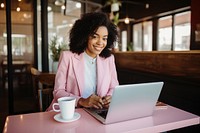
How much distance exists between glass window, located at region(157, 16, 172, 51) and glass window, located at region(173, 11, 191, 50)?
259 mm

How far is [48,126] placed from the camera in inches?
34.8

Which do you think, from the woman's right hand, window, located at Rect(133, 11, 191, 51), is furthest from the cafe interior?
window, located at Rect(133, 11, 191, 51)

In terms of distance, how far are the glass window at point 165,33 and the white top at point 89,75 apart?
235 inches

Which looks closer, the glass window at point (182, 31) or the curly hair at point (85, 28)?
the curly hair at point (85, 28)

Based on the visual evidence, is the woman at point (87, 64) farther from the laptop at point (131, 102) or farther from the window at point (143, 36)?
the window at point (143, 36)

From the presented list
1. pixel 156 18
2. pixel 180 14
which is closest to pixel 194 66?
pixel 180 14

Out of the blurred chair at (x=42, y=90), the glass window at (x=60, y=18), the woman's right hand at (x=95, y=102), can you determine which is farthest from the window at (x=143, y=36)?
the woman's right hand at (x=95, y=102)

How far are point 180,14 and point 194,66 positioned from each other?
4865mm

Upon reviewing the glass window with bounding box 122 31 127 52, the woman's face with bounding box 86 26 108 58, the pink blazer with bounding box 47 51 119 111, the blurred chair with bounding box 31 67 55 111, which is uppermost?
the glass window with bounding box 122 31 127 52

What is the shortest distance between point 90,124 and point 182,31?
6.30m

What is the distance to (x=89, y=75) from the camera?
1.49 metres

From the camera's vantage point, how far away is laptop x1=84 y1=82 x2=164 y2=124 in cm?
87

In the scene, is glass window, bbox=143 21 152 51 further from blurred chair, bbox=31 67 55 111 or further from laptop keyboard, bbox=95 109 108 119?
laptop keyboard, bbox=95 109 108 119

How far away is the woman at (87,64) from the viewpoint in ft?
4.58
